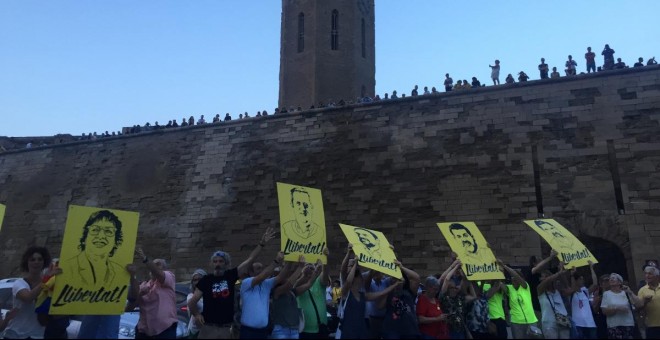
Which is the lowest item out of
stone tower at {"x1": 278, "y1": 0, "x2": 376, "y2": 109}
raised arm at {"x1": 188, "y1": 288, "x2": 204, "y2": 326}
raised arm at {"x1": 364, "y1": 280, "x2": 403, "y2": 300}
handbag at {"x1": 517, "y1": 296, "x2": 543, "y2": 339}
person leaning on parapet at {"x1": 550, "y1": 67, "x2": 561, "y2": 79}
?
handbag at {"x1": 517, "y1": 296, "x2": 543, "y2": 339}

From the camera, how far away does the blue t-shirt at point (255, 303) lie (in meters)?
5.38

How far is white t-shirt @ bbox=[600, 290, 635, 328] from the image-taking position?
688cm

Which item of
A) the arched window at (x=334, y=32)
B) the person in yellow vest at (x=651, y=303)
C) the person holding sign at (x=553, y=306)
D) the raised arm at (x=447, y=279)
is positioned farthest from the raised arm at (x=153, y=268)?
the arched window at (x=334, y=32)

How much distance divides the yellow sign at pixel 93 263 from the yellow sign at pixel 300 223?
1663mm

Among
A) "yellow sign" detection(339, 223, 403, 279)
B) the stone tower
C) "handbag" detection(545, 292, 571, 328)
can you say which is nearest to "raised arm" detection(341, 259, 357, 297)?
"yellow sign" detection(339, 223, 403, 279)

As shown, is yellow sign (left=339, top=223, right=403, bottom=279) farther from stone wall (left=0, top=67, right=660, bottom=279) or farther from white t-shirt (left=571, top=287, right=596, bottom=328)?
stone wall (left=0, top=67, right=660, bottom=279)

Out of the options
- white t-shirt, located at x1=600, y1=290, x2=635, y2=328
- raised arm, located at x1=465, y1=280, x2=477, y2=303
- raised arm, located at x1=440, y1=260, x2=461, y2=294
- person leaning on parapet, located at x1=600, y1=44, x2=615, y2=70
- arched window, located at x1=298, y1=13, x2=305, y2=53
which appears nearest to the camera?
raised arm, located at x1=440, y1=260, x2=461, y2=294

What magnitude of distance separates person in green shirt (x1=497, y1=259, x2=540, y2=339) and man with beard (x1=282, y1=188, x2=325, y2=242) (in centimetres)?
272

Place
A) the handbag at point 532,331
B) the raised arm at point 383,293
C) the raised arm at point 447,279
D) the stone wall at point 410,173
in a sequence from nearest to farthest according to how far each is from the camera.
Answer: the raised arm at point 383,293
the raised arm at point 447,279
the handbag at point 532,331
the stone wall at point 410,173

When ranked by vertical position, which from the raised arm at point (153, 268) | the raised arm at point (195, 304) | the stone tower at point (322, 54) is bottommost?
the raised arm at point (195, 304)

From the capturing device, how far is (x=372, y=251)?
5953 mm

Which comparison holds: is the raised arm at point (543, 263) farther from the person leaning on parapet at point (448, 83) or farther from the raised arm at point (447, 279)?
the person leaning on parapet at point (448, 83)

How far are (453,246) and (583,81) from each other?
12138mm

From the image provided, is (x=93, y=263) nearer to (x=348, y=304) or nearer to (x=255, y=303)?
(x=255, y=303)
